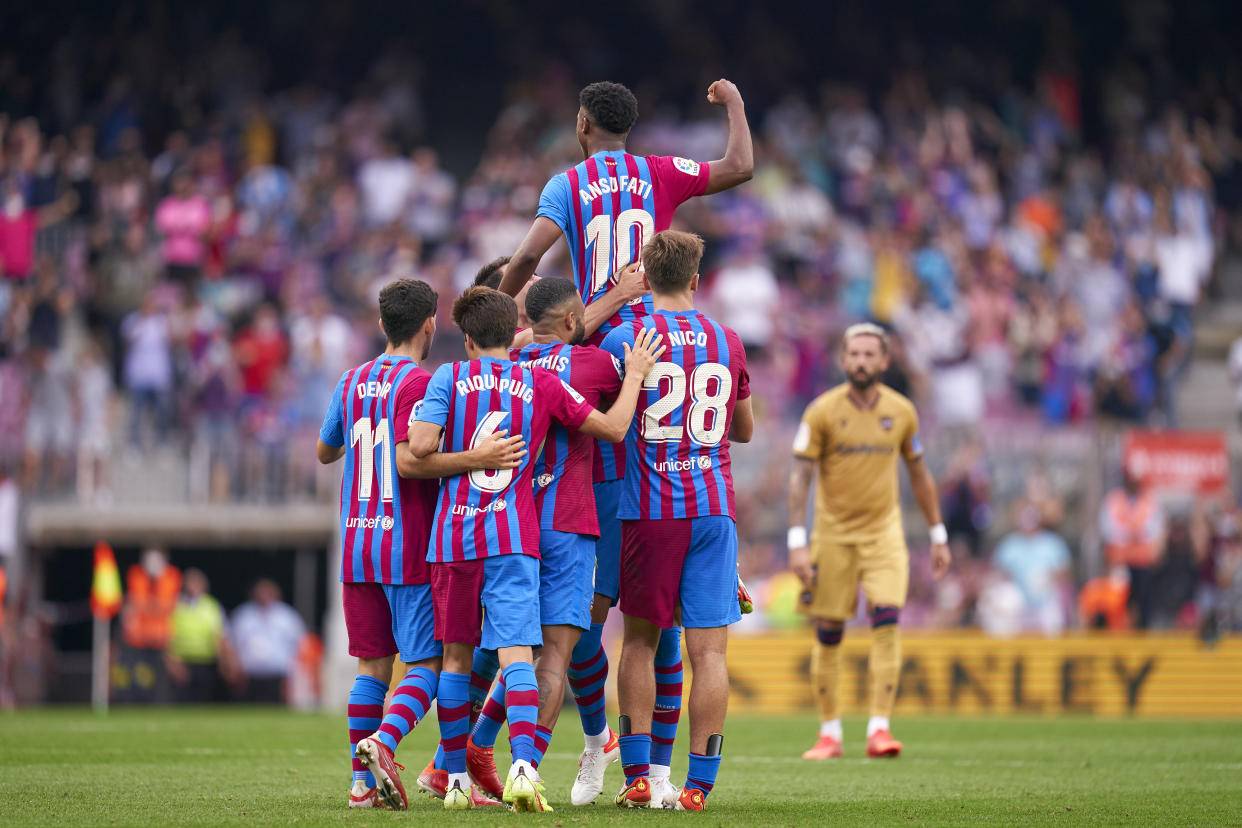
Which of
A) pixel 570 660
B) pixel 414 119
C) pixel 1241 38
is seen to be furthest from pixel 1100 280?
pixel 570 660

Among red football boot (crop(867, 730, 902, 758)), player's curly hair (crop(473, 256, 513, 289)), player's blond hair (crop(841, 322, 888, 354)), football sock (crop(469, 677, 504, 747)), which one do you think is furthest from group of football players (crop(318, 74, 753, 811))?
player's blond hair (crop(841, 322, 888, 354))

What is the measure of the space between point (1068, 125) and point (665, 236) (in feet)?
60.7

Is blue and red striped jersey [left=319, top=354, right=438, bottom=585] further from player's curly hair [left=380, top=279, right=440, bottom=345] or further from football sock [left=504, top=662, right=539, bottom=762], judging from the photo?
football sock [left=504, top=662, right=539, bottom=762]

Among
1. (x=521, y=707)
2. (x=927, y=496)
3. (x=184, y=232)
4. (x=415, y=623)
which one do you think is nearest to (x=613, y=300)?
(x=415, y=623)

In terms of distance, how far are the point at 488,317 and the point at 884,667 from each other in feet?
15.2

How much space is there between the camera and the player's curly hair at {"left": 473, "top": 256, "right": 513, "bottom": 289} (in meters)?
8.27

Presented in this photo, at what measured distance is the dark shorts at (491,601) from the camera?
22.6 feet

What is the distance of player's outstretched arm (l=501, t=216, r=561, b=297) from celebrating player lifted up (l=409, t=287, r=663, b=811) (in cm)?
43

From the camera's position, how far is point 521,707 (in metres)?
6.74

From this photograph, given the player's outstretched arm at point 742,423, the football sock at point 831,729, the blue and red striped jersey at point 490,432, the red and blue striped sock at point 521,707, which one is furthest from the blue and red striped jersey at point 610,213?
the football sock at point 831,729

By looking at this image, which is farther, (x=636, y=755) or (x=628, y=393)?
(x=636, y=755)

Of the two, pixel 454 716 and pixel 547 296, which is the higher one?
pixel 547 296

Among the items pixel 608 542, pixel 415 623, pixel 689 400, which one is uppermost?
pixel 689 400

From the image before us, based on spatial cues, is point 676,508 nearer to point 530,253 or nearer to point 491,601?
point 491,601
